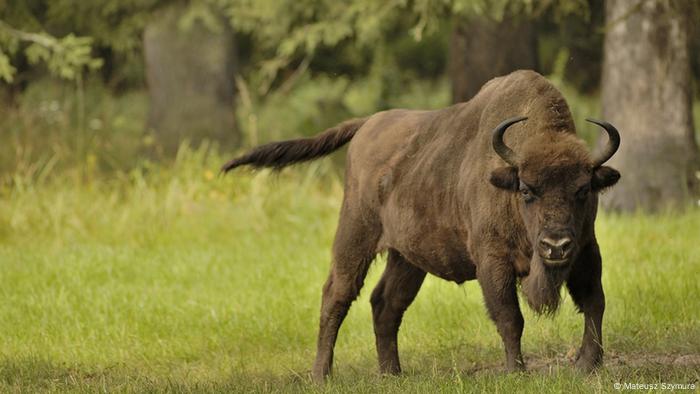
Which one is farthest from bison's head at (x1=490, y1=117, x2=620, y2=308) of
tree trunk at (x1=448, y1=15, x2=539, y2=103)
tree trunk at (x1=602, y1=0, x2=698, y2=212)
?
tree trunk at (x1=448, y1=15, x2=539, y2=103)

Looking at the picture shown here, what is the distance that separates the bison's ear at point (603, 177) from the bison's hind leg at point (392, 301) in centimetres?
207

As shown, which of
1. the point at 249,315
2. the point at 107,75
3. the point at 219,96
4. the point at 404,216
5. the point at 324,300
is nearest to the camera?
the point at 404,216

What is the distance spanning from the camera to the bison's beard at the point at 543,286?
6.91m

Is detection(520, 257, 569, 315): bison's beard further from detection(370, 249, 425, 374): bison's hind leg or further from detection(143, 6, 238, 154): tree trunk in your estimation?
detection(143, 6, 238, 154): tree trunk

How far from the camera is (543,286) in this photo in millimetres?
6973

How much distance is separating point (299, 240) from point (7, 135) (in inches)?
201

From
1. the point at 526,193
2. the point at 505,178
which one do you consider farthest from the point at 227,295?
the point at 526,193

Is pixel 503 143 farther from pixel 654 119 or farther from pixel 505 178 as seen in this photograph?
pixel 654 119

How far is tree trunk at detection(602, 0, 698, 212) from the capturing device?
13.4m

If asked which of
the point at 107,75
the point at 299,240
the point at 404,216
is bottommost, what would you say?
the point at 107,75

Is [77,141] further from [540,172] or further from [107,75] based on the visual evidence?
[107,75]

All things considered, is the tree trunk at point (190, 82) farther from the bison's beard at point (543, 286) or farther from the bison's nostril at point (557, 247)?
the bison's nostril at point (557, 247)

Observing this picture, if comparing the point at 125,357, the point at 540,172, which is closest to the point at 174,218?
the point at 125,357

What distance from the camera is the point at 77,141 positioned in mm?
15367
